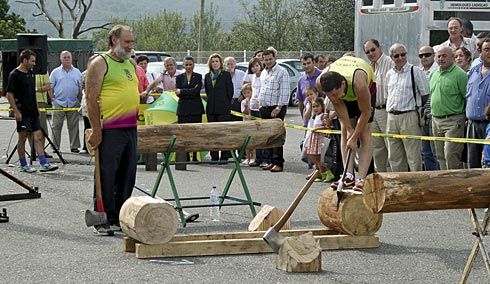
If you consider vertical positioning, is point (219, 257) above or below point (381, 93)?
below

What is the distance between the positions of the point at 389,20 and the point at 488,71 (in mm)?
4234

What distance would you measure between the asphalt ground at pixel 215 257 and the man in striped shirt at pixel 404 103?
1.33m

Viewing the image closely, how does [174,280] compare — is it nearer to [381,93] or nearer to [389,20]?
[381,93]

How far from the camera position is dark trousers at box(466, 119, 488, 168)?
13594 mm

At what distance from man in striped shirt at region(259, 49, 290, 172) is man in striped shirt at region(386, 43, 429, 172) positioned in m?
3.06

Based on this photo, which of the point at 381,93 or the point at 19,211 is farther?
the point at 381,93

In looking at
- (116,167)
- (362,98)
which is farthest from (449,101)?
(116,167)

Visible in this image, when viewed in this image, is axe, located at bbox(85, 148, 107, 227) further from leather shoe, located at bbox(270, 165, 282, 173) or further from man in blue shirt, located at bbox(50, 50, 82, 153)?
man in blue shirt, located at bbox(50, 50, 82, 153)

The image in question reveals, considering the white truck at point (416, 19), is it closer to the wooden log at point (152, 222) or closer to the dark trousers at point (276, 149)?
the dark trousers at point (276, 149)

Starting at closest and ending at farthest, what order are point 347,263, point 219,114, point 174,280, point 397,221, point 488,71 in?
point 174,280 < point 347,263 < point 397,221 < point 488,71 < point 219,114

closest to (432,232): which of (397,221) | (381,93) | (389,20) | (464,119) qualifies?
(397,221)

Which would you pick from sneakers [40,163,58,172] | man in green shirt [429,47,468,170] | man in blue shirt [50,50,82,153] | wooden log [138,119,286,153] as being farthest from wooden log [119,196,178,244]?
man in blue shirt [50,50,82,153]

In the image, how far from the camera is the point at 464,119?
46.9ft

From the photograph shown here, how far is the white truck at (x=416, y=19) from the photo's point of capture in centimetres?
1673
